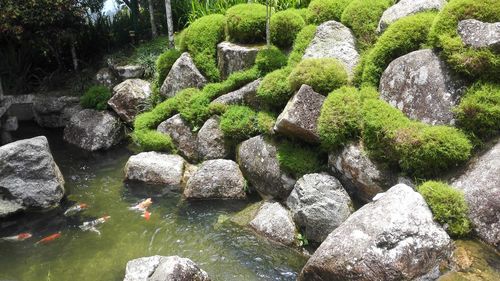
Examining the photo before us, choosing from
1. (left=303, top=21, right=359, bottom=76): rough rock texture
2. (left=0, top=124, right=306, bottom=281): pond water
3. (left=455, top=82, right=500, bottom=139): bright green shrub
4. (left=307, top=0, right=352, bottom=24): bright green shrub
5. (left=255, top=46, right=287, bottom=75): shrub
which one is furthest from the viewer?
(left=307, top=0, right=352, bottom=24): bright green shrub

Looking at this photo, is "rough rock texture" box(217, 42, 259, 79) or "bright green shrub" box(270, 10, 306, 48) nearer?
"bright green shrub" box(270, 10, 306, 48)

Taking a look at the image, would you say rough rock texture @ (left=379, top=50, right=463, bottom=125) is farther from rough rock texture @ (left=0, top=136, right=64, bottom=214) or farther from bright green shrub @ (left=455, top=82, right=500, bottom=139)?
rough rock texture @ (left=0, top=136, right=64, bottom=214)

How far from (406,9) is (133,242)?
775 centimetres

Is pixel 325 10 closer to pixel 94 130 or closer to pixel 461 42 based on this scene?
pixel 461 42

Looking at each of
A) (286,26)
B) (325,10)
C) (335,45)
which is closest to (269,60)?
(286,26)

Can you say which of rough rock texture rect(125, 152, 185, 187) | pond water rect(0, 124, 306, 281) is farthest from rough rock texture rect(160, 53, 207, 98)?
pond water rect(0, 124, 306, 281)

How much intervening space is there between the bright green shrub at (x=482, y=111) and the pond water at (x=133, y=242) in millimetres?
3681

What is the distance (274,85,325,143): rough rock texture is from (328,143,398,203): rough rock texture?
701 millimetres

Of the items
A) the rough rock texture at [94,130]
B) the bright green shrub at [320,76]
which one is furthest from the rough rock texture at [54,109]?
the bright green shrub at [320,76]

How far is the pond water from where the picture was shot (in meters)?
7.77

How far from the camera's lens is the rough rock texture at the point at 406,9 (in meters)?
9.59

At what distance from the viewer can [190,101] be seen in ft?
39.8

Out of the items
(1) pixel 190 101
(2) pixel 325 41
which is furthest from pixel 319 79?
(1) pixel 190 101

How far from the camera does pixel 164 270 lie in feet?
21.5
